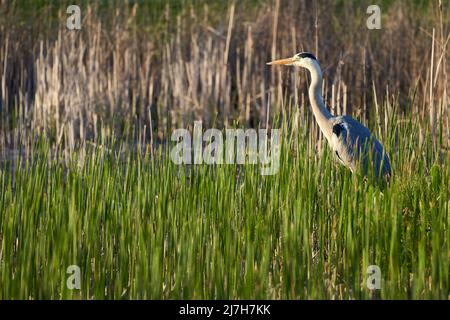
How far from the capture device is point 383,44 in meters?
7.70

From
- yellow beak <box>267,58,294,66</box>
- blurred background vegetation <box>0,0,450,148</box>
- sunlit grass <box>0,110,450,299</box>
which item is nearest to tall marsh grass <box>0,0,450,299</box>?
sunlit grass <box>0,110,450,299</box>

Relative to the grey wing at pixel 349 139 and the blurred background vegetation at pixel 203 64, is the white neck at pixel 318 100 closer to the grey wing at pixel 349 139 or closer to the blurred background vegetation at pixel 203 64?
the grey wing at pixel 349 139

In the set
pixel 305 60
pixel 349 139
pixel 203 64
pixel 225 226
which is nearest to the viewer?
pixel 225 226

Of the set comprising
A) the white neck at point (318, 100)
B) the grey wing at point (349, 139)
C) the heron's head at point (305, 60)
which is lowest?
the grey wing at point (349, 139)

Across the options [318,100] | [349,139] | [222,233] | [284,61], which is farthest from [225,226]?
[284,61]

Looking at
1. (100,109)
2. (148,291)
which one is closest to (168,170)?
(148,291)

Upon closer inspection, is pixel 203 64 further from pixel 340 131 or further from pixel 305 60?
pixel 340 131

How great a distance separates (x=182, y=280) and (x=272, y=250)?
1.81ft

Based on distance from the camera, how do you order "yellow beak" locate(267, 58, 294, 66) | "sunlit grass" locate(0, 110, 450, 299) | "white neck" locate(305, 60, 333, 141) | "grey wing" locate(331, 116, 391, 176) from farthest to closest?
"yellow beak" locate(267, 58, 294, 66), "white neck" locate(305, 60, 333, 141), "grey wing" locate(331, 116, 391, 176), "sunlit grass" locate(0, 110, 450, 299)

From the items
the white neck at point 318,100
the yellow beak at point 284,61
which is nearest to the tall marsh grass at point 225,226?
the white neck at point 318,100

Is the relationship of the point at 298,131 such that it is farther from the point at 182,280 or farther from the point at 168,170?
the point at 182,280

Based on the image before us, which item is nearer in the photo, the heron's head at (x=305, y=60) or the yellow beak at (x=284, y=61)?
the heron's head at (x=305, y=60)

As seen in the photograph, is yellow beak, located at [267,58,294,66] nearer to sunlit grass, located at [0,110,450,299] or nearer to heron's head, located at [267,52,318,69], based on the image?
heron's head, located at [267,52,318,69]

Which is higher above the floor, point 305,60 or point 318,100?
point 305,60
